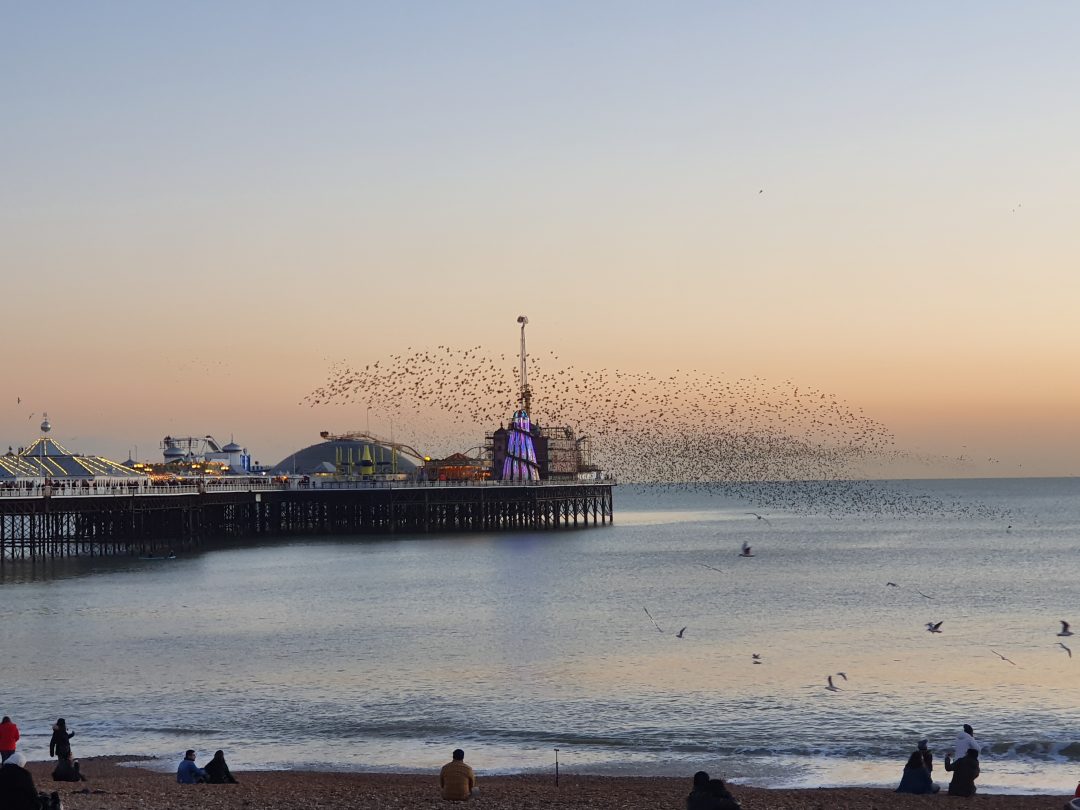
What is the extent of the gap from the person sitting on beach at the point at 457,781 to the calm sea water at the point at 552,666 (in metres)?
4.48

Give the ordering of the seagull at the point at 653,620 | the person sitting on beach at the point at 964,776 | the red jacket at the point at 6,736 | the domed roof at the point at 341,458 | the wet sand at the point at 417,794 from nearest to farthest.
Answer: the wet sand at the point at 417,794
the person sitting on beach at the point at 964,776
the red jacket at the point at 6,736
the seagull at the point at 653,620
the domed roof at the point at 341,458

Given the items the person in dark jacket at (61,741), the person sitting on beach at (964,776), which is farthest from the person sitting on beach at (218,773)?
the person sitting on beach at (964,776)

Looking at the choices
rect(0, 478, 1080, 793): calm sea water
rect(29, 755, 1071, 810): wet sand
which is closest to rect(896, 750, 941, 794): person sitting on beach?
rect(29, 755, 1071, 810): wet sand

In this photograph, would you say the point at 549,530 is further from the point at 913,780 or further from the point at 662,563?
the point at 913,780

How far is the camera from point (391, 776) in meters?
22.0

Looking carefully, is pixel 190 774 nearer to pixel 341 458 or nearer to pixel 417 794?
pixel 417 794

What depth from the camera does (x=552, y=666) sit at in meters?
33.8

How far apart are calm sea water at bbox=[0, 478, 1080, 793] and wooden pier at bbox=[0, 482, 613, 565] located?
13070 millimetres

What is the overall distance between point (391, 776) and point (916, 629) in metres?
23.6

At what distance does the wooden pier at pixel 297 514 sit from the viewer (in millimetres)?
80375

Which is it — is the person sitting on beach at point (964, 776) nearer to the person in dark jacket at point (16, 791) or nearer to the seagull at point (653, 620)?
the person in dark jacket at point (16, 791)

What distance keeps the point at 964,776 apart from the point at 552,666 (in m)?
15.4

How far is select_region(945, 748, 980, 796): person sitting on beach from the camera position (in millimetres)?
19625

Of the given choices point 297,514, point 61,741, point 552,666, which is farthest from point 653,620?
point 297,514
